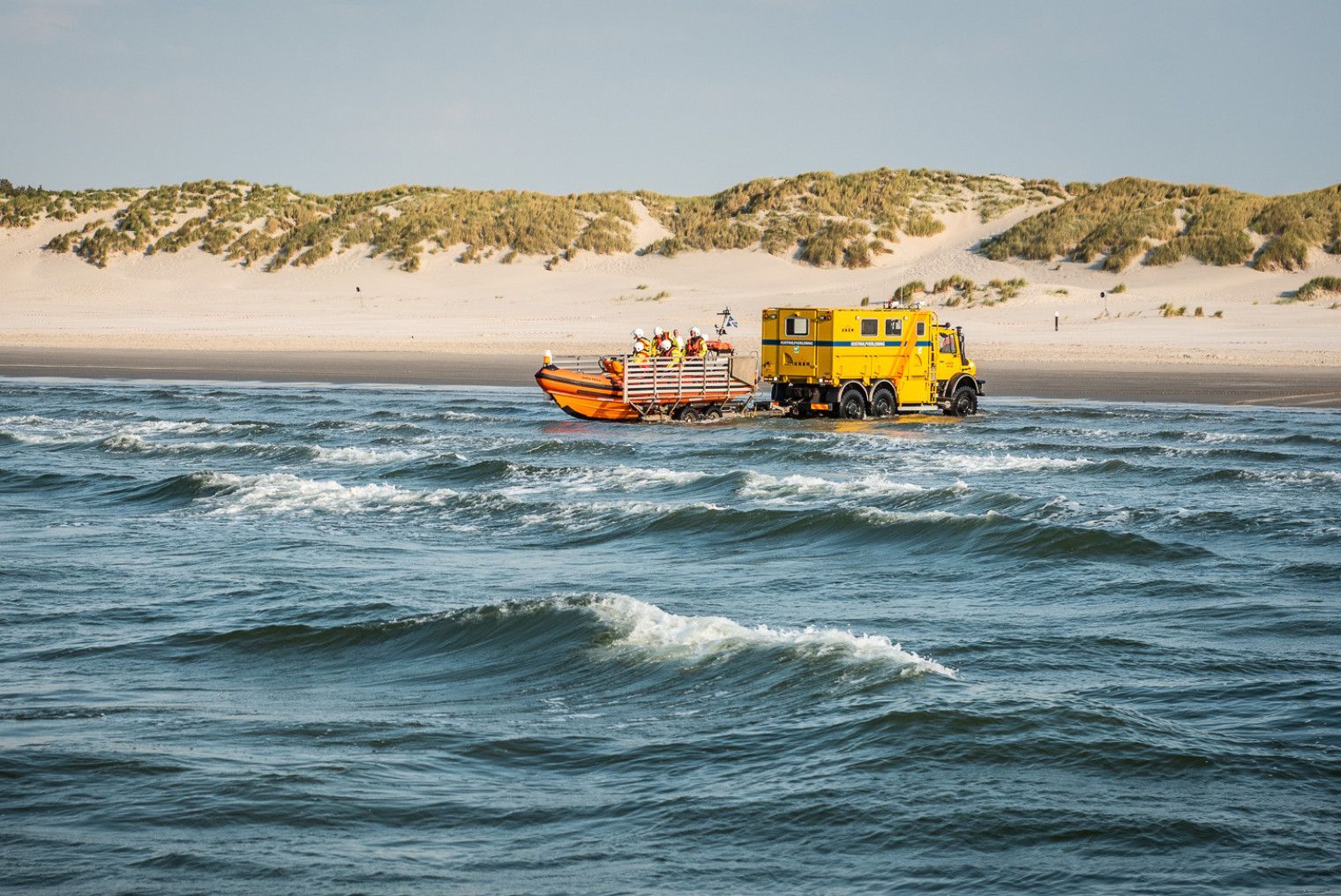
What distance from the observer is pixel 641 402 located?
29609 mm

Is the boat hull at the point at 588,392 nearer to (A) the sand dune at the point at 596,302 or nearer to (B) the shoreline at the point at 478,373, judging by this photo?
(B) the shoreline at the point at 478,373

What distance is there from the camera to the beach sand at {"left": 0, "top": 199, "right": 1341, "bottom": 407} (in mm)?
40750

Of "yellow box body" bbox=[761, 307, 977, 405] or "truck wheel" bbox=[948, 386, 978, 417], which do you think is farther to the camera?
"truck wheel" bbox=[948, 386, 978, 417]

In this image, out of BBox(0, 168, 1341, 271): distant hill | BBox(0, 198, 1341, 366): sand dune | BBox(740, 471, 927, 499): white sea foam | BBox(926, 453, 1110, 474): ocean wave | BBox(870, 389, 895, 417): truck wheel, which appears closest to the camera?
BBox(740, 471, 927, 499): white sea foam

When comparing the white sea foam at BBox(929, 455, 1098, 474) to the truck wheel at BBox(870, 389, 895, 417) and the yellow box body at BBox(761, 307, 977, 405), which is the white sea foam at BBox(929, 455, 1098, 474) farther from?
the truck wheel at BBox(870, 389, 895, 417)

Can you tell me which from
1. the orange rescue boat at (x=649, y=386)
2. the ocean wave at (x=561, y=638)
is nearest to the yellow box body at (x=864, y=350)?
the orange rescue boat at (x=649, y=386)

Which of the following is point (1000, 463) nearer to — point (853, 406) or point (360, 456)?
point (853, 406)

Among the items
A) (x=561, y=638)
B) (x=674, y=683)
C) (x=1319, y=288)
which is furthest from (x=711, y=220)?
(x=674, y=683)

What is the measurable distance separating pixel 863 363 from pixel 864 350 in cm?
25

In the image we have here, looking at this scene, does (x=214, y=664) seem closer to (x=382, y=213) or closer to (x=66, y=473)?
(x=66, y=473)

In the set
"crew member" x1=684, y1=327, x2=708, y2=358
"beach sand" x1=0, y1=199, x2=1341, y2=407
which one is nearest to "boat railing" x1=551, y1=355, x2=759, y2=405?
"crew member" x1=684, y1=327, x2=708, y2=358

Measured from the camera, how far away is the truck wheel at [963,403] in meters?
30.5

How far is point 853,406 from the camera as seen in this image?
2975 cm

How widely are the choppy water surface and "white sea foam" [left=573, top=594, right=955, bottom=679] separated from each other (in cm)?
4
